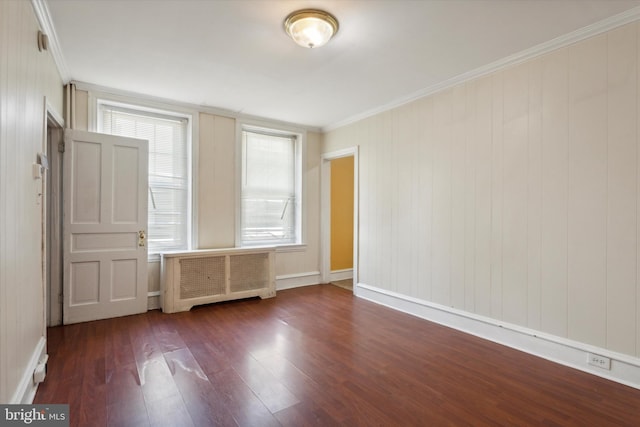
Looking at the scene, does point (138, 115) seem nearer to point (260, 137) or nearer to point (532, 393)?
point (260, 137)

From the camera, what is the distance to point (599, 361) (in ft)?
7.89

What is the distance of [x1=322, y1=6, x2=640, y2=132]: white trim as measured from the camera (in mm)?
2285

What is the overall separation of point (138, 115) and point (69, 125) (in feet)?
2.54

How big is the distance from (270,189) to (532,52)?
3.68 meters

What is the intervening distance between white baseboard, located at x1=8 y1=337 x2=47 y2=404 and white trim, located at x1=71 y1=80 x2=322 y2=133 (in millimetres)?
2747

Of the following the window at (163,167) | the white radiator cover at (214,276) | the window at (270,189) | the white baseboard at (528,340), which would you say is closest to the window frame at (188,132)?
the window at (163,167)

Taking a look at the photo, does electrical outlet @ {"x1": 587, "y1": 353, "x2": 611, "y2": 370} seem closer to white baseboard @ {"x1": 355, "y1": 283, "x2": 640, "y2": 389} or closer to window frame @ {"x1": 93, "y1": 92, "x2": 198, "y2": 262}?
white baseboard @ {"x1": 355, "y1": 283, "x2": 640, "y2": 389}

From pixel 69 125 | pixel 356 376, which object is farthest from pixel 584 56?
pixel 69 125

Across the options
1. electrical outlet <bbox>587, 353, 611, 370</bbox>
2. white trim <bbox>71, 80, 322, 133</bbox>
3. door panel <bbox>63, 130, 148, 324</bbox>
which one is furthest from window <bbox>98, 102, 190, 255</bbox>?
electrical outlet <bbox>587, 353, 611, 370</bbox>

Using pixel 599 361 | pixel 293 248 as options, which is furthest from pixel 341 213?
pixel 599 361

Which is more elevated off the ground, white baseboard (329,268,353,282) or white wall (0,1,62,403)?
white wall (0,1,62,403)

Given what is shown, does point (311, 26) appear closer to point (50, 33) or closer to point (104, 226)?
point (50, 33)

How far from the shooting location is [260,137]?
16.5 ft

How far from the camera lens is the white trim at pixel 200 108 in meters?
3.64
